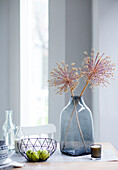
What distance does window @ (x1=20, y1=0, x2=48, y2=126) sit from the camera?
11.0ft

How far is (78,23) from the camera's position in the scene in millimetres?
2951

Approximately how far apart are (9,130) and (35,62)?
71.0 inches

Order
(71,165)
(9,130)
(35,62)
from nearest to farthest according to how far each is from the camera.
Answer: (71,165) < (9,130) < (35,62)

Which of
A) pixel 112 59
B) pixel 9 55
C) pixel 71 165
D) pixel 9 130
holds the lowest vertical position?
pixel 71 165

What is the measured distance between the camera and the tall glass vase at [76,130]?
180 cm

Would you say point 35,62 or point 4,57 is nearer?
point 4,57

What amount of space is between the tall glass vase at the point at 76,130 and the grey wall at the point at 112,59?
699 millimetres

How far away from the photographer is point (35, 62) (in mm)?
3629

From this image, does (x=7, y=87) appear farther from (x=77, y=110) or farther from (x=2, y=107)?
(x=77, y=110)

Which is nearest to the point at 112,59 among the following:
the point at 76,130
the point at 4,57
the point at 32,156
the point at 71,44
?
the point at 71,44

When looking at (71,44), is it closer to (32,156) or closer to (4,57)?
(4,57)

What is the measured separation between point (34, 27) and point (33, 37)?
0.14 m

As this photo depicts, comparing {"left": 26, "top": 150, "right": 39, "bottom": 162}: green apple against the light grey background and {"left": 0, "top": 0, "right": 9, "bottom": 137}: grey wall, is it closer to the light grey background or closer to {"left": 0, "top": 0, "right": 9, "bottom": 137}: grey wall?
the light grey background

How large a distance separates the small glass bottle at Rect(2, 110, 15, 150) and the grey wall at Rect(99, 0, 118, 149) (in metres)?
0.91
